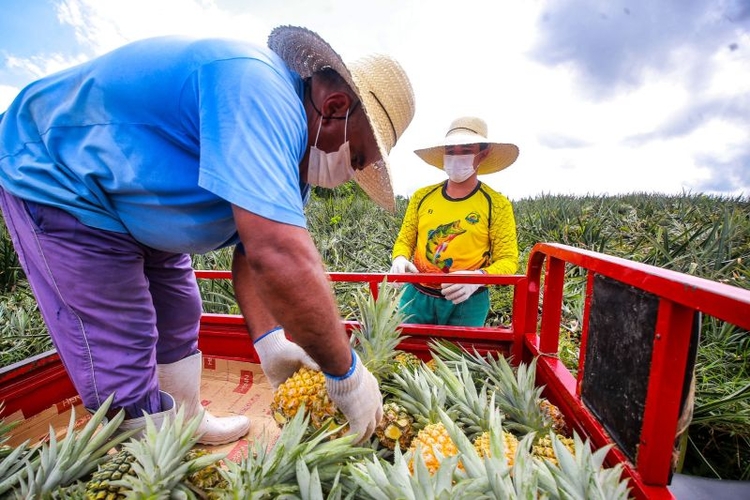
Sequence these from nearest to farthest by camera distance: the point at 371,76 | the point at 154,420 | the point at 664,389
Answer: the point at 664,389 → the point at 154,420 → the point at 371,76

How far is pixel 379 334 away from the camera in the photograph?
6.38 ft

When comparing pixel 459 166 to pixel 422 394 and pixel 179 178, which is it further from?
pixel 179 178

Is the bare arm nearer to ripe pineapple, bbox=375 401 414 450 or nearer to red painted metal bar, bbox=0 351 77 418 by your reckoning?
ripe pineapple, bbox=375 401 414 450

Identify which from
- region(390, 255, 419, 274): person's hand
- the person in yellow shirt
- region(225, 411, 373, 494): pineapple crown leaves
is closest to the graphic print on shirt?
the person in yellow shirt

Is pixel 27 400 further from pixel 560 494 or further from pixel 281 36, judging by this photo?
A: pixel 560 494

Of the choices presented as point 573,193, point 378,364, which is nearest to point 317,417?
point 378,364

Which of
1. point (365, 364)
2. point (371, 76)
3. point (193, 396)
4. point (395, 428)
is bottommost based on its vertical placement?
point (193, 396)

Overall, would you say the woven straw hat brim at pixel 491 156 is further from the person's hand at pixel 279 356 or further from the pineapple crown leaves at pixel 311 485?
the pineapple crown leaves at pixel 311 485

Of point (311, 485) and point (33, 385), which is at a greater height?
point (311, 485)

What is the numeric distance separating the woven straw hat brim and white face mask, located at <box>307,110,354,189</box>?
63.3 inches

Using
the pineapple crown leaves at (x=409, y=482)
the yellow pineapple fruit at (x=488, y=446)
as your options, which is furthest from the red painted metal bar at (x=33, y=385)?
the yellow pineapple fruit at (x=488, y=446)

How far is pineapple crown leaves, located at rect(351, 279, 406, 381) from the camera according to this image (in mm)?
1847

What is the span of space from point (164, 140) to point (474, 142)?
235cm

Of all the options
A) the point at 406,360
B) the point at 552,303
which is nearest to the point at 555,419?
the point at 552,303
